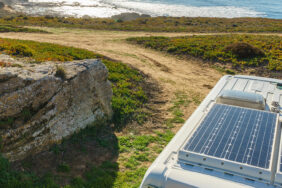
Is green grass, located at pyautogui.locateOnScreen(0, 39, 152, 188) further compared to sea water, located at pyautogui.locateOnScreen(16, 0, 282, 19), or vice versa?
sea water, located at pyautogui.locateOnScreen(16, 0, 282, 19)

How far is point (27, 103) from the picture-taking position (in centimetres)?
883

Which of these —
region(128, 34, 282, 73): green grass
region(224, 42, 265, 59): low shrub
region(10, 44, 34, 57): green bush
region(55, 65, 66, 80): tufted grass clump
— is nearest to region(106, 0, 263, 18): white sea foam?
region(128, 34, 282, 73): green grass

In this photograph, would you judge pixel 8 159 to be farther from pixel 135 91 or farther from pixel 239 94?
pixel 135 91

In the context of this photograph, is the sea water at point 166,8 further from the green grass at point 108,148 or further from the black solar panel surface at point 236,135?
the black solar panel surface at point 236,135

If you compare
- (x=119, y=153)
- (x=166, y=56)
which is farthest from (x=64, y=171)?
(x=166, y=56)

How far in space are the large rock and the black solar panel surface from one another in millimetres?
5686

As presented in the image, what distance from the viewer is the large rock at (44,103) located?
329 inches

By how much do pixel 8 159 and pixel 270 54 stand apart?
2758 cm

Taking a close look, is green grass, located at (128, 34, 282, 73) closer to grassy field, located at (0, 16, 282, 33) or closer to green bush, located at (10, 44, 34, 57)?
grassy field, located at (0, 16, 282, 33)

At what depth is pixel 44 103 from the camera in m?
9.43

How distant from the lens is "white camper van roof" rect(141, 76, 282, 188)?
4.83 metres

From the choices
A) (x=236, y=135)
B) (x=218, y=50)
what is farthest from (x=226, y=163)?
(x=218, y=50)

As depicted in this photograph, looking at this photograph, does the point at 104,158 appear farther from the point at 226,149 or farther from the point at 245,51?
the point at 245,51

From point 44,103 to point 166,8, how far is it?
364 feet
